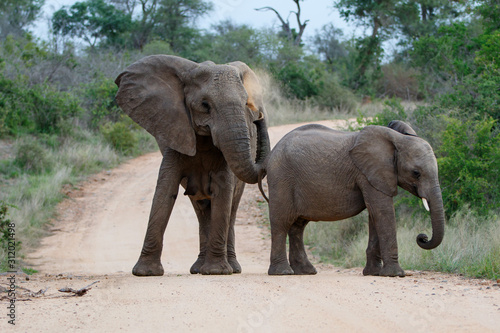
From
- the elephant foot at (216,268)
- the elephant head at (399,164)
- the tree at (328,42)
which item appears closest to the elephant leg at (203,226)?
the elephant foot at (216,268)

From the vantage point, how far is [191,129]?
7.90 meters

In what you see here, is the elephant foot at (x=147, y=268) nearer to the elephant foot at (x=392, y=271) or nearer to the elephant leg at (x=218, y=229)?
the elephant leg at (x=218, y=229)

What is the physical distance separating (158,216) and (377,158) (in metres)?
2.52

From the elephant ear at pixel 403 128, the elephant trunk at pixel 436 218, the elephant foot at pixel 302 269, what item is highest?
the elephant ear at pixel 403 128

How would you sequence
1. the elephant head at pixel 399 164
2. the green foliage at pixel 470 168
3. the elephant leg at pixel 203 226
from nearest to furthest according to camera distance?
1. the elephant head at pixel 399 164
2. the elephant leg at pixel 203 226
3. the green foliage at pixel 470 168

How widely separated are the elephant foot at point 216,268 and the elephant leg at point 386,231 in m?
1.88

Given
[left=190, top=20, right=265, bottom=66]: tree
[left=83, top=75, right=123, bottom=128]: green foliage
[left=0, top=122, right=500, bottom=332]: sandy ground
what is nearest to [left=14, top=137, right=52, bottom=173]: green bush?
[left=83, top=75, right=123, bottom=128]: green foliage

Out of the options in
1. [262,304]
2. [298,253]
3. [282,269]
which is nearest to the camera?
[262,304]

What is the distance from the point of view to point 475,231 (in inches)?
371

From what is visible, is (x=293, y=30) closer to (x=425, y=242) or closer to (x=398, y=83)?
(x=398, y=83)

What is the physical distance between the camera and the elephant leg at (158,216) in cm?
802

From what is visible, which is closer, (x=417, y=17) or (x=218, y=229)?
(x=218, y=229)

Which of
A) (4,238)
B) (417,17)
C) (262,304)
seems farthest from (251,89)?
(417,17)

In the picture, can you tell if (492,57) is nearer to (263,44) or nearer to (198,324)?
(198,324)
